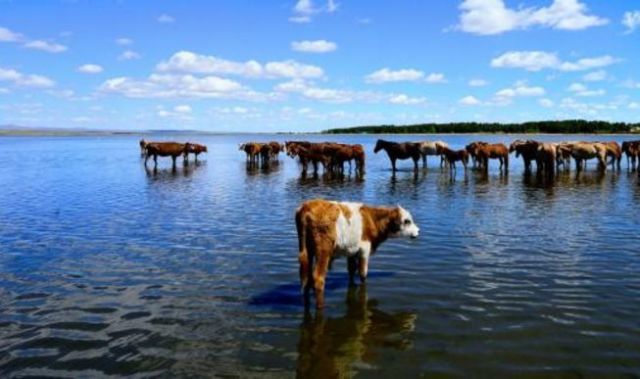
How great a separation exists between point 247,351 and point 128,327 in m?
1.82

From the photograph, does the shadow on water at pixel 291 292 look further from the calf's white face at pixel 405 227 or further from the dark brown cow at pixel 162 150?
the dark brown cow at pixel 162 150

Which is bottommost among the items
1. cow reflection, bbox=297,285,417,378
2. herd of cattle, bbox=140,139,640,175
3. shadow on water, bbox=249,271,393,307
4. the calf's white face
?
cow reflection, bbox=297,285,417,378

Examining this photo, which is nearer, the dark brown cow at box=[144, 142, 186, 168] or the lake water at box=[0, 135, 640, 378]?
the lake water at box=[0, 135, 640, 378]

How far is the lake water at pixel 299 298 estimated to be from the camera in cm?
639

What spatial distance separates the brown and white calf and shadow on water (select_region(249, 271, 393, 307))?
31cm

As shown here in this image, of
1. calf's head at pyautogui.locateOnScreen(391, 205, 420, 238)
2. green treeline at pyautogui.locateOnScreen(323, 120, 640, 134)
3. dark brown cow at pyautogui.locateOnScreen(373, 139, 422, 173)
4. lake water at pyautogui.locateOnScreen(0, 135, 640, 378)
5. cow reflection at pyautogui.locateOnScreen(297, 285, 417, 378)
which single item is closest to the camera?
cow reflection at pyautogui.locateOnScreen(297, 285, 417, 378)

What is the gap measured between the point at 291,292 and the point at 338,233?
4.35 ft

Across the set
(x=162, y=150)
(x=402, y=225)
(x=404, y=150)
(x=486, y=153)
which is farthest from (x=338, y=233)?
(x=162, y=150)

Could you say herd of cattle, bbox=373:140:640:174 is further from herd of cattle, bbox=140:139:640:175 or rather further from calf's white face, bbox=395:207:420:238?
calf's white face, bbox=395:207:420:238

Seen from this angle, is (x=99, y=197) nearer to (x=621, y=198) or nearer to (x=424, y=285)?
(x=424, y=285)

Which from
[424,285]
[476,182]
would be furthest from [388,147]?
[424,285]

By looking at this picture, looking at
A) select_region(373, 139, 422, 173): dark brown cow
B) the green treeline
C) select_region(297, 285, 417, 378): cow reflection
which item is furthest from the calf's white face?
the green treeline

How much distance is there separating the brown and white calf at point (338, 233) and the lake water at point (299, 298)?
479 mm

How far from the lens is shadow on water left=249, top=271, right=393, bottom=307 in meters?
8.43
